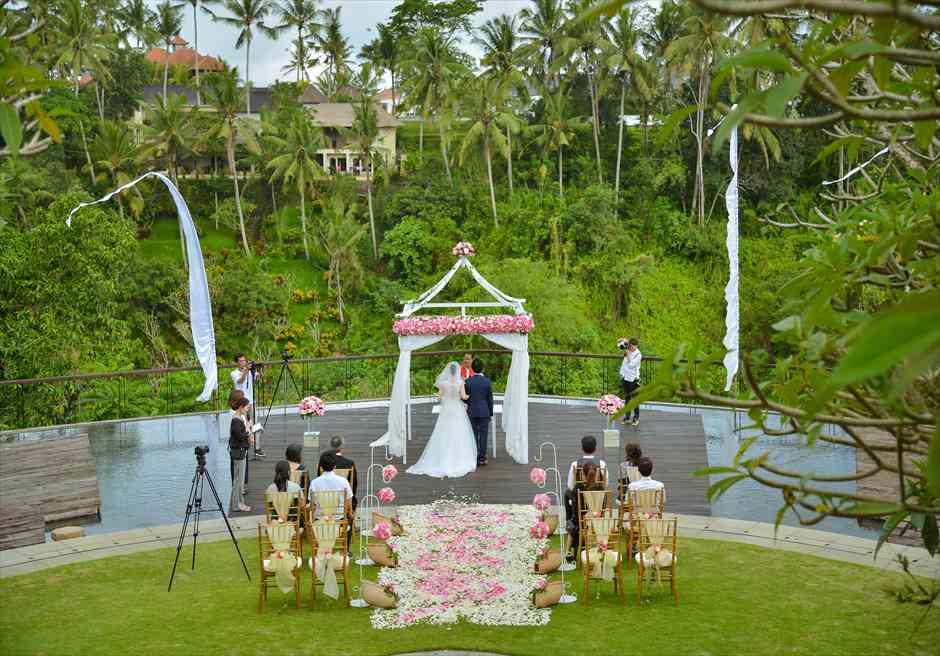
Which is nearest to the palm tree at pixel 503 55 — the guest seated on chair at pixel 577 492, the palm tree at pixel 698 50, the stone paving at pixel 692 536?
the palm tree at pixel 698 50

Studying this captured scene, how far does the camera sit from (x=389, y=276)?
43.1 m

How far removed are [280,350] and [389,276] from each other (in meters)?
6.16

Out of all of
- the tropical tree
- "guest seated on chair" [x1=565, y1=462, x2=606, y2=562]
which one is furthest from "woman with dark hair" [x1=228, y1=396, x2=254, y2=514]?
the tropical tree

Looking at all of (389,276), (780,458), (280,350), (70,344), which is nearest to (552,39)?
(389,276)

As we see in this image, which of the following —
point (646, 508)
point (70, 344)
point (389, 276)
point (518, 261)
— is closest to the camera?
point (646, 508)

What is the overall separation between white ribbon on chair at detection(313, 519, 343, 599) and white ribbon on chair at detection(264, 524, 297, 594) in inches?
9.3

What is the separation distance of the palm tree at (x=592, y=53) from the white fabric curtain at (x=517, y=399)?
2938 centimetres

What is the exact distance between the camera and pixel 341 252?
41.6 meters

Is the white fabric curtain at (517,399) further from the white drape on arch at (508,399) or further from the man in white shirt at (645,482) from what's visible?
the man in white shirt at (645,482)

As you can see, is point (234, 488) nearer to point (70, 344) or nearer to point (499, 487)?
point (499, 487)

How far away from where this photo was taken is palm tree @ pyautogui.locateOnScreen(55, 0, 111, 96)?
45.8 metres

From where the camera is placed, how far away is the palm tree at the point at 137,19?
57.8m

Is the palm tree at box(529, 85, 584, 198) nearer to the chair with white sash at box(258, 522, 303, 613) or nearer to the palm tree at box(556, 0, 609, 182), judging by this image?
the palm tree at box(556, 0, 609, 182)

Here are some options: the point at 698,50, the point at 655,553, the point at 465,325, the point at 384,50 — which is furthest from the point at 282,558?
the point at 384,50
